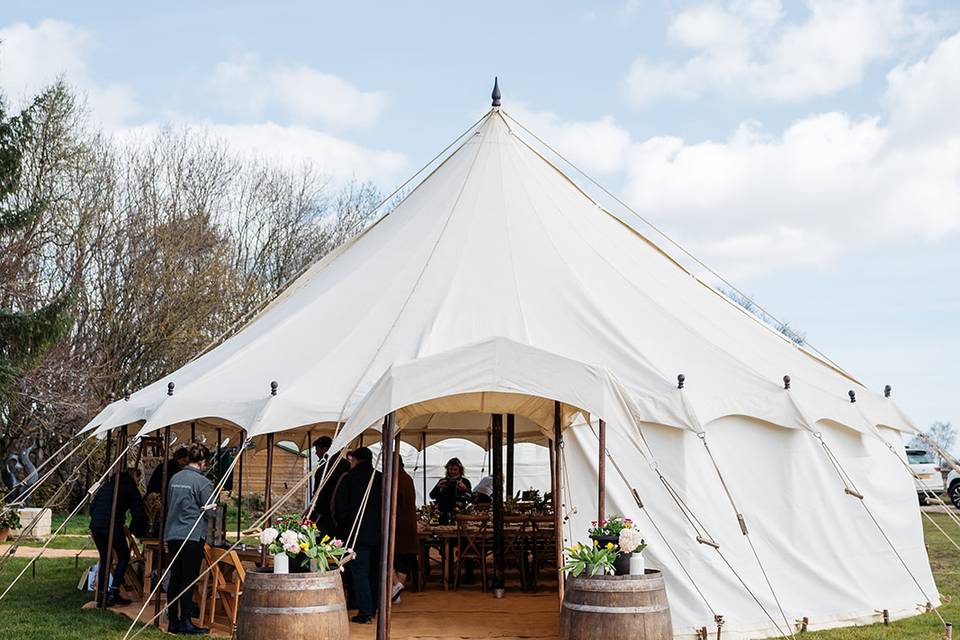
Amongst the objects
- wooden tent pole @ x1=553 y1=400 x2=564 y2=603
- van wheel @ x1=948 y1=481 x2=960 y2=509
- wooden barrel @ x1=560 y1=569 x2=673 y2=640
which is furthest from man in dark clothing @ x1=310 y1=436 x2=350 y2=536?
van wheel @ x1=948 y1=481 x2=960 y2=509

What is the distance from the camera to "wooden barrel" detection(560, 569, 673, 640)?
6012 millimetres

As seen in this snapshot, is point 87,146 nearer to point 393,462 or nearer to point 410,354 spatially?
point 410,354

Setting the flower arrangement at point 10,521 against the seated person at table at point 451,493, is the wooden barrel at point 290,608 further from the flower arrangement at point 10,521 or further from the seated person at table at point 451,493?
the flower arrangement at point 10,521

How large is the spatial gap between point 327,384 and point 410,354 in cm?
72

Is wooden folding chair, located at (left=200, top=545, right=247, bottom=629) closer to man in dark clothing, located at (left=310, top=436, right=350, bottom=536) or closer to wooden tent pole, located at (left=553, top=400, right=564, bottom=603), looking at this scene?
man in dark clothing, located at (left=310, top=436, right=350, bottom=536)

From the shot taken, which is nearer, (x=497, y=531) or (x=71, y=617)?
(x=71, y=617)

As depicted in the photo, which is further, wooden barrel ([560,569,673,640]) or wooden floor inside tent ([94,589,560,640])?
wooden floor inside tent ([94,589,560,640])

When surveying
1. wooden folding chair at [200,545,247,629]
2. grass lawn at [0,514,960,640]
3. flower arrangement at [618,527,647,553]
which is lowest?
grass lawn at [0,514,960,640]

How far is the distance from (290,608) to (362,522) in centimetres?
241

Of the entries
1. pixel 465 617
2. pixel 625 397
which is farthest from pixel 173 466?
pixel 625 397

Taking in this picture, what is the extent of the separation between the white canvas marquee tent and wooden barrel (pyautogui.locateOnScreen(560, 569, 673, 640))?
1.26m

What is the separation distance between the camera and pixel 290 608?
6008 mm

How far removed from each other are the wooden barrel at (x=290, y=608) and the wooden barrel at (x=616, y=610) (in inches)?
54.3

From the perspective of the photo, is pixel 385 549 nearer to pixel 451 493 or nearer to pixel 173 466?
pixel 173 466
